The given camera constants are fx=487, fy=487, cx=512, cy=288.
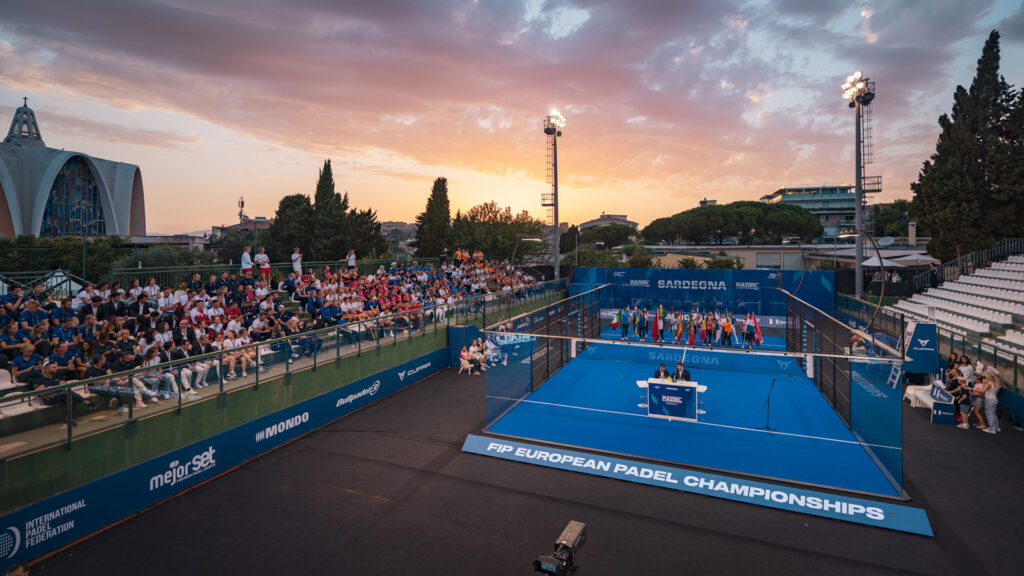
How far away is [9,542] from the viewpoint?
25.6 feet

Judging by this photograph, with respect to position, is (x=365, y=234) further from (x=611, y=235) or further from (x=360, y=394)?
(x=611, y=235)

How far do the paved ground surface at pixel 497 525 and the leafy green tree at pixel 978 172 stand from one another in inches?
910

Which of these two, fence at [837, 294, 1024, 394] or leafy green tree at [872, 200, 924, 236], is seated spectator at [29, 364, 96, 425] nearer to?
fence at [837, 294, 1024, 394]

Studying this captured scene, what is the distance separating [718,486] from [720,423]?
454 centimetres

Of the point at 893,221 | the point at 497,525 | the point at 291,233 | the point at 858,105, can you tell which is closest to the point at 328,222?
the point at 291,233

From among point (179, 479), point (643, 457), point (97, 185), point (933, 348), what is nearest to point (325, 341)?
point (179, 479)

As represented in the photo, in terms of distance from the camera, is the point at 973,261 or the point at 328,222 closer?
the point at 973,261

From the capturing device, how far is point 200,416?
36.8 feet

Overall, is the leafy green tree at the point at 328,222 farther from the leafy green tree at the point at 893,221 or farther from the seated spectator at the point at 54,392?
the leafy green tree at the point at 893,221

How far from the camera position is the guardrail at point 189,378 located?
342 inches

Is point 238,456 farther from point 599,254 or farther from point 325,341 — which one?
point 599,254

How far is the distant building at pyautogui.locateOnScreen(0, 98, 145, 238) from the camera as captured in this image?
8075cm

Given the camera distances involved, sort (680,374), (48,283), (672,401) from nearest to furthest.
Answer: (672,401) < (680,374) < (48,283)

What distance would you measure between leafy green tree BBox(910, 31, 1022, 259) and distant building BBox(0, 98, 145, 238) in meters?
103
